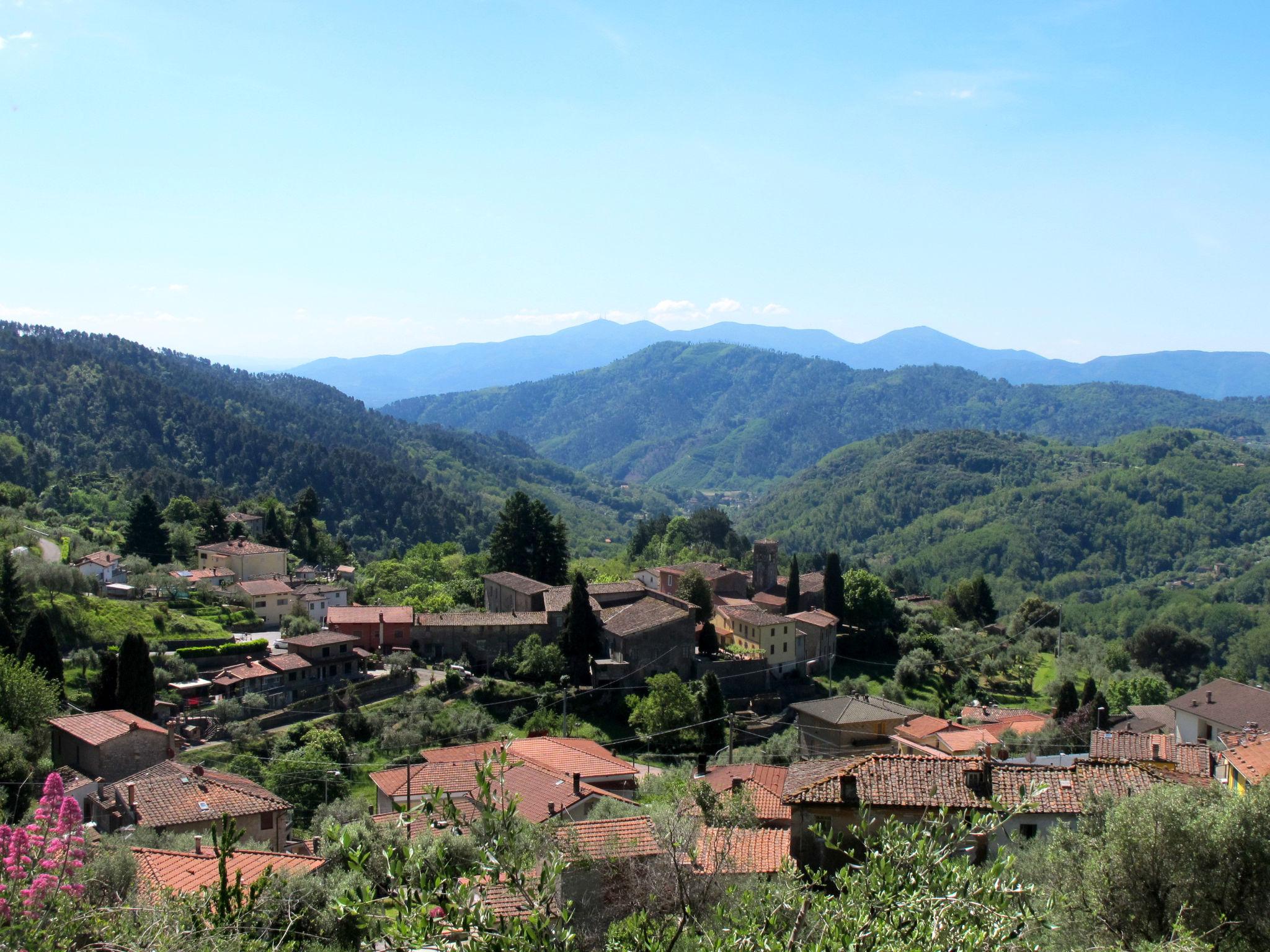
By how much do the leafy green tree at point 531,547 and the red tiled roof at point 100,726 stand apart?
22622 millimetres

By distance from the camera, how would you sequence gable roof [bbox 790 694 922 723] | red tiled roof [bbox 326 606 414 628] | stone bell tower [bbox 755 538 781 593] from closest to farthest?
gable roof [bbox 790 694 922 723]
red tiled roof [bbox 326 606 414 628]
stone bell tower [bbox 755 538 781 593]

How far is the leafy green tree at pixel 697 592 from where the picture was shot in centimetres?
4297

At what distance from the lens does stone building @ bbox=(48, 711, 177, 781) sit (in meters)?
22.5

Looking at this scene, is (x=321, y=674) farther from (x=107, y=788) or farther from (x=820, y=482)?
(x=820, y=482)

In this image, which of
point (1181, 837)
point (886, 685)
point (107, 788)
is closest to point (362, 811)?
point (107, 788)

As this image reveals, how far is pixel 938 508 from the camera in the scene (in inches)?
5763

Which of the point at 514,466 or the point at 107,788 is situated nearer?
the point at 107,788

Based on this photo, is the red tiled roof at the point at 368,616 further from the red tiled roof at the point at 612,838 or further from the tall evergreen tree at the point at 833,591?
the red tiled roof at the point at 612,838

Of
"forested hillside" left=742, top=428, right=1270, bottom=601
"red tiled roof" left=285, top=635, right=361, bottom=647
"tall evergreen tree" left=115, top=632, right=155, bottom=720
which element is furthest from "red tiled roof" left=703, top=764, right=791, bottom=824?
Answer: "forested hillside" left=742, top=428, right=1270, bottom=601

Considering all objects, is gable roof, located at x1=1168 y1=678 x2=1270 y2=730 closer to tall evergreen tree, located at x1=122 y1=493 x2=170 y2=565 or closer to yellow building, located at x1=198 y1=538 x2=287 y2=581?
yellow building, located at x1=198 y1=538 x2=287 y2=581

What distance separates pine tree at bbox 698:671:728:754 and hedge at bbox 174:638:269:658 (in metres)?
16.8

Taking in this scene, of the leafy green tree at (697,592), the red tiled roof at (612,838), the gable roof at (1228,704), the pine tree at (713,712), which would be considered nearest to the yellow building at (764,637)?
the leafy green tree at (697,592)

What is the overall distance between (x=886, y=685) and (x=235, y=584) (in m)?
29.6

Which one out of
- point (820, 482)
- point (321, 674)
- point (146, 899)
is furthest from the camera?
point (820, 482)
